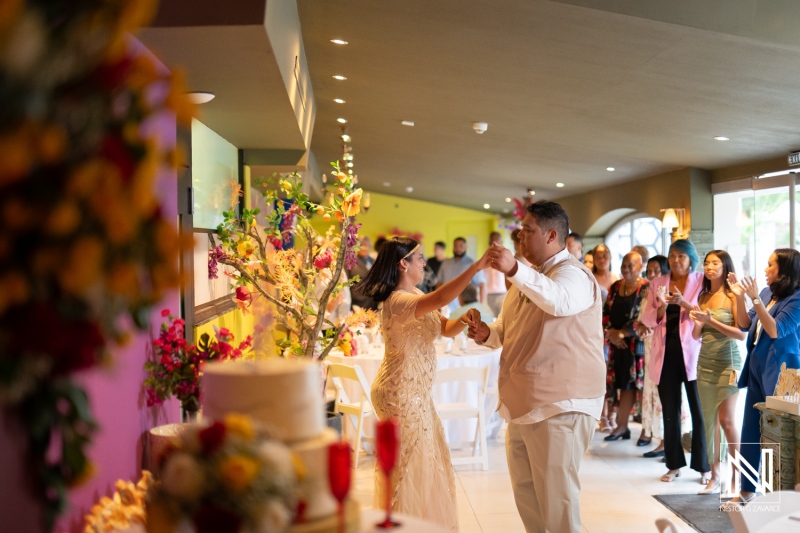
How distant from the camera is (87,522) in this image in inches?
78.7

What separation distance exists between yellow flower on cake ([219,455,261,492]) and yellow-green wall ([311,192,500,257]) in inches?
859

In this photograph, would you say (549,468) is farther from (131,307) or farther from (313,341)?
(131,307)

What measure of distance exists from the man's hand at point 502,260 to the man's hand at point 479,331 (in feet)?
2.13

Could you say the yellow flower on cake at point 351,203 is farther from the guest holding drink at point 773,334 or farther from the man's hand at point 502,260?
the guest holding drink at point 773,334

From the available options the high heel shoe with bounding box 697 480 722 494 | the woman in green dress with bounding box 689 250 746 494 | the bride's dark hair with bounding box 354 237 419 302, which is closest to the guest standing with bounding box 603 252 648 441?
the woman in green dress with bounding box 689 250 746 494

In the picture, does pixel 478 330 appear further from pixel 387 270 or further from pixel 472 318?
pixel 387 270

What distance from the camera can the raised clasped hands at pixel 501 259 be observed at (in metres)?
3.00

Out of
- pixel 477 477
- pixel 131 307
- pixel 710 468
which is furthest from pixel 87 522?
pixel 710 468

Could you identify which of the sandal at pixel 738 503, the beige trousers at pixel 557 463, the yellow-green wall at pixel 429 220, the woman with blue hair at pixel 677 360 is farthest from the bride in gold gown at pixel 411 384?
the yellow-green wall at pixel 429 220

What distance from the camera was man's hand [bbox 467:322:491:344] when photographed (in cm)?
366

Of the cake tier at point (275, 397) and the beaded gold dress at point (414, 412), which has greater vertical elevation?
the cake tier at point (275, 397)

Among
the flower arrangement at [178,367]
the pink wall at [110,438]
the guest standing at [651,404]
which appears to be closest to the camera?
the pink wall at [110,438]

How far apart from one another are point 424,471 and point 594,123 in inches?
212

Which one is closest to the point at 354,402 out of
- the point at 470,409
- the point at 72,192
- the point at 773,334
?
the point at 470,409
